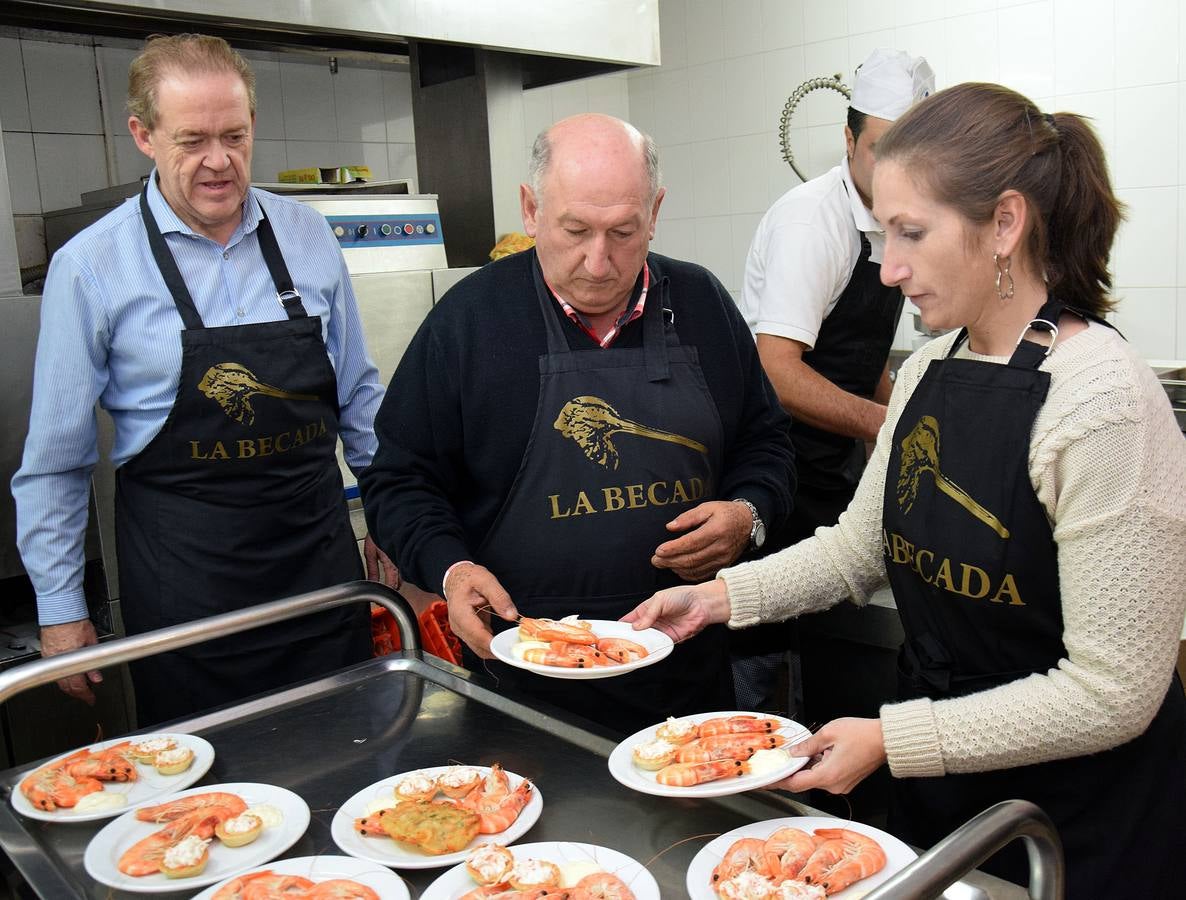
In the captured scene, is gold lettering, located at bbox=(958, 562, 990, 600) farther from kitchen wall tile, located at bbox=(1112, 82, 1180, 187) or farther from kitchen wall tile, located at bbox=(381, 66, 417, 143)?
kitchen wall tile, located at bbox=(381, 66, 417, 143)

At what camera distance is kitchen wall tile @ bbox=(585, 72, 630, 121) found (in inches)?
217

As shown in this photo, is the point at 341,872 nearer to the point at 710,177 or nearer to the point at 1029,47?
the point at 1029,47

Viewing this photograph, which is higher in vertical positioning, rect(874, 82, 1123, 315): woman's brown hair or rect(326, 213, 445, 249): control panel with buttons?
rect(326, 213, 445, 249): control panel with buttons

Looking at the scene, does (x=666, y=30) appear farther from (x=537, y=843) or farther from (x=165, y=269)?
(x=537, y=843)

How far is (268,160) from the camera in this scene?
3.95 metres

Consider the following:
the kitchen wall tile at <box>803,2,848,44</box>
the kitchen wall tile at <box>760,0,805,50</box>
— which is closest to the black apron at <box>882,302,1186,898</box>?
the kitchen wall tile at <box>803,2,848,44</box>

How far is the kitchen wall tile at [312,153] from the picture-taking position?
4.01 metres

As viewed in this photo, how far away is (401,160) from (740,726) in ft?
11.4

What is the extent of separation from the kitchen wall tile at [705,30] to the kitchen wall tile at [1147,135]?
1827 mm

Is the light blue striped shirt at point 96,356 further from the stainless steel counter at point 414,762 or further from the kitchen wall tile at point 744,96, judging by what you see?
the kitchen wall tile at point 744,96

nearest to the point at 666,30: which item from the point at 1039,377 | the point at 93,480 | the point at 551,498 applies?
the point at 93,480

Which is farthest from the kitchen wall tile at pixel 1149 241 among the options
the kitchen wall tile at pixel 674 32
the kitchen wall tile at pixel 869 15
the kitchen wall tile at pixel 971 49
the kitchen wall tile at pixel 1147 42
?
the kitchen wall tile at pixel 674 32

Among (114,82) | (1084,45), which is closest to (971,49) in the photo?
(1084,45)

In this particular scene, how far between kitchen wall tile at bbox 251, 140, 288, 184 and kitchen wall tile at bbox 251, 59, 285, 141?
24 millimetres
